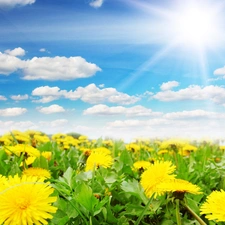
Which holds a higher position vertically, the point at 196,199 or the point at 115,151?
the point at 115,151

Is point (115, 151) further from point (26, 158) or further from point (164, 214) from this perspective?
point (164, 214)

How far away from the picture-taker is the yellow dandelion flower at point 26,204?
927mm

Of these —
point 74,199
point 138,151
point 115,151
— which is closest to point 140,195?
point 74,199

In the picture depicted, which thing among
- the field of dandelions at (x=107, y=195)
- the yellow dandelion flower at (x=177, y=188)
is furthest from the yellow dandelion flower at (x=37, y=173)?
the yellow dandelion flower at (x=177, y=188)

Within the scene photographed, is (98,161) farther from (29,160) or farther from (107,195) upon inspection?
(29,160)

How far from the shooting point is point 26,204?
0.95 metres

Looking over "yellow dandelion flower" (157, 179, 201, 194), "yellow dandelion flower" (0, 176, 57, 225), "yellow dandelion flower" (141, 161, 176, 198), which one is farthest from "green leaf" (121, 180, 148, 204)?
"yellow dandelion flower" (0, 176, 57, 225)

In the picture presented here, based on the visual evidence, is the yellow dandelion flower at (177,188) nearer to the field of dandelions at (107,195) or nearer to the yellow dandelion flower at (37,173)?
the field of dandelions at (107,195)

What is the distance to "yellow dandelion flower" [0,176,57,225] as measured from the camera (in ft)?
3.04

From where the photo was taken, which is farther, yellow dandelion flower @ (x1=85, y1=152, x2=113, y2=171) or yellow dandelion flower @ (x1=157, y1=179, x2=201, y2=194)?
yellow dandelion flower @ (x1=85, y1=152, x2=113, y2=171)

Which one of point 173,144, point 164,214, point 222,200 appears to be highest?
point 173,144

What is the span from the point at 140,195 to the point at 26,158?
73 centimetres

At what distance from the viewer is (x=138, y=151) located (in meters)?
3.31

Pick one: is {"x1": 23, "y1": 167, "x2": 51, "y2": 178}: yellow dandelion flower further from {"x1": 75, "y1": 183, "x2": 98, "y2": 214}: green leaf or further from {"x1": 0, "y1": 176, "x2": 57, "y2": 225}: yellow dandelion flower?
{"x1": 0, "y1": 176, "x2": 57, "y2": 225}: yellow dandelion flower
